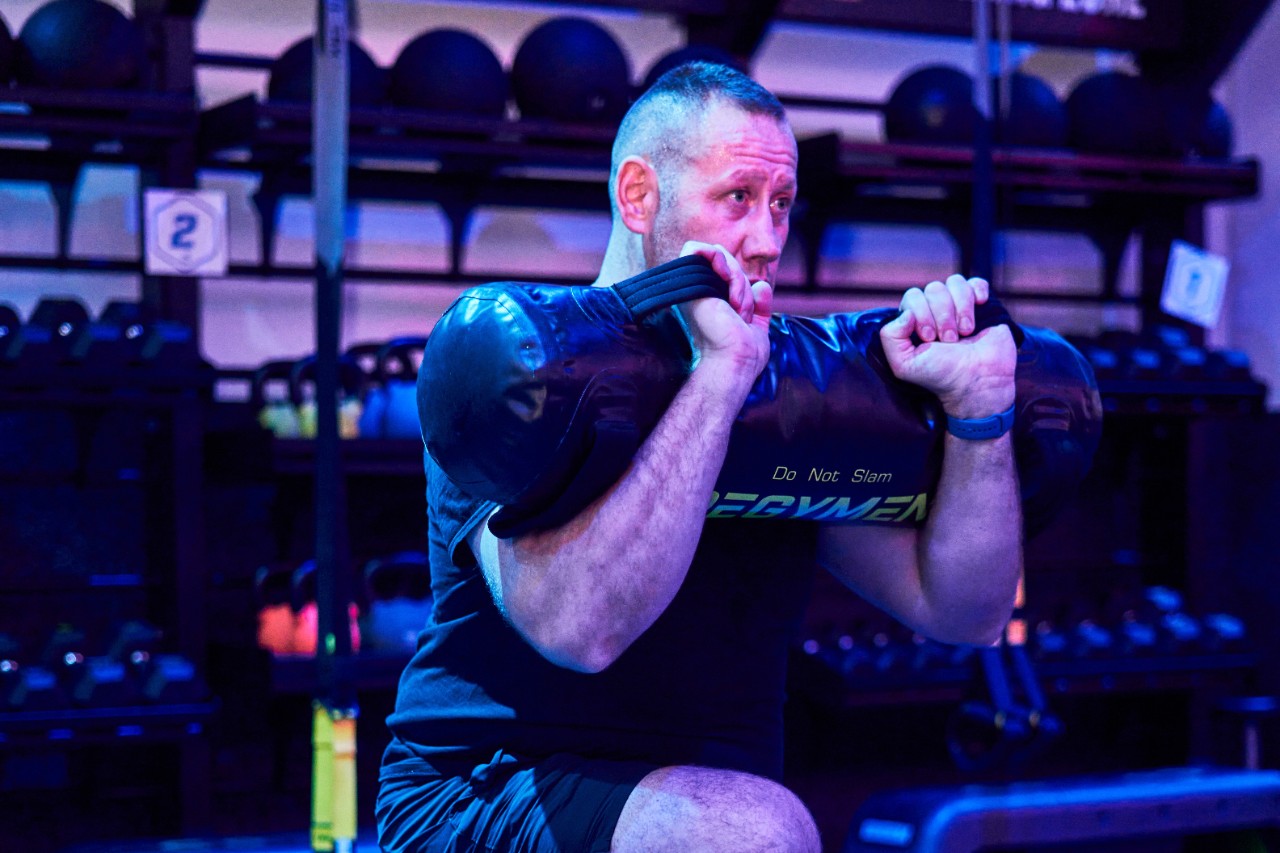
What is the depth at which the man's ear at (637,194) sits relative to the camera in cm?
156

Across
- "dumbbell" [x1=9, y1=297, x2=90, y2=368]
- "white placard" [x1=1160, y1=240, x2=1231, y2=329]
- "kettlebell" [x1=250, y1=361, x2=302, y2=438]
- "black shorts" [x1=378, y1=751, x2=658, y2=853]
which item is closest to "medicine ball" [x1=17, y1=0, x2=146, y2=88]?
"dumbbell" [x1=9, y1=297, x2=90, y2=368]

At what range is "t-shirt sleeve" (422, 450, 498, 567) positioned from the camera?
135 cm

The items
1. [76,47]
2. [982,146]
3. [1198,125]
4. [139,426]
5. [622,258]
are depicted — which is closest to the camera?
[622,258]

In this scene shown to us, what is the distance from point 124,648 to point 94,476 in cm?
69

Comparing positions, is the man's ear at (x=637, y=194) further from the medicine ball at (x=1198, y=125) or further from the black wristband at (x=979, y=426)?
the medicine ball at (x=1198, y=125)

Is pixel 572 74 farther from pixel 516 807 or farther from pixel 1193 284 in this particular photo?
pixel 516 807

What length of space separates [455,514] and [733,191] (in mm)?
460

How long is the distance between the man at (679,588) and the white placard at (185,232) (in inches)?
92.9

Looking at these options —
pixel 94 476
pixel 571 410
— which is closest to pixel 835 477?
pixel 571 410

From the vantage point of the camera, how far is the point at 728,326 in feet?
4.14

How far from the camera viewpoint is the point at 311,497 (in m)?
3.90

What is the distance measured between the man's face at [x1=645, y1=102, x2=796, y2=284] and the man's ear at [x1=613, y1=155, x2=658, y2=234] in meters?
0.03

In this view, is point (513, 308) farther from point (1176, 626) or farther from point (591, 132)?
point (1176, 626)

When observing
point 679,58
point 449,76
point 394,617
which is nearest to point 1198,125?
point 679,58
